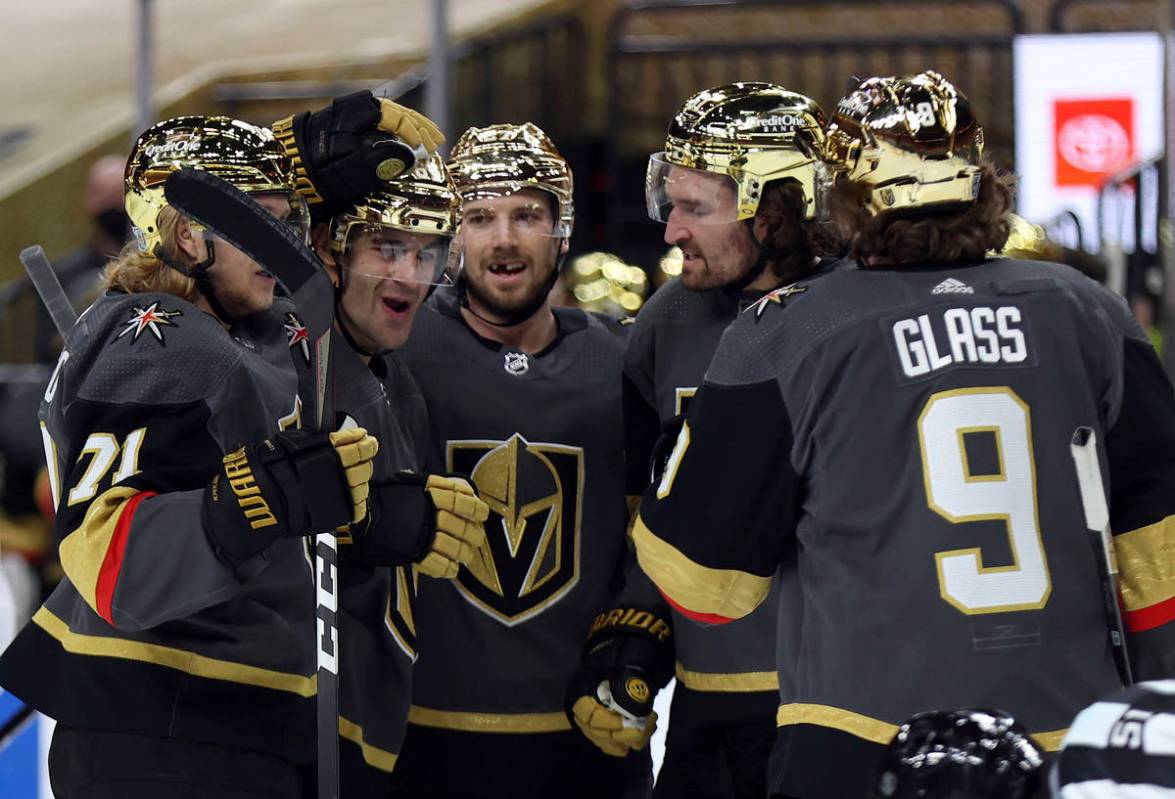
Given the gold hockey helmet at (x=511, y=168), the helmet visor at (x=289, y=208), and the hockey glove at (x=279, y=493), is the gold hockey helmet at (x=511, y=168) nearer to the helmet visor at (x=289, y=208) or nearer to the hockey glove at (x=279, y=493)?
the helmet visor at (x=289, y=208)

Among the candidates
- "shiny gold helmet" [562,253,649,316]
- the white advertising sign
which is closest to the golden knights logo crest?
"shiny gold helmet" [562,253,649,316]

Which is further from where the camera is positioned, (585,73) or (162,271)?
(585,73)

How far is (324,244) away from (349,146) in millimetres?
191

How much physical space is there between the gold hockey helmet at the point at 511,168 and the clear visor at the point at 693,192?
0.81 feet

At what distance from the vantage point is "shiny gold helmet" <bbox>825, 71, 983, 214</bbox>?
85.8 inches

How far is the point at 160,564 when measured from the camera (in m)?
2.13

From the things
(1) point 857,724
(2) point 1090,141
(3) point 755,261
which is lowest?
(2) point 1090,141

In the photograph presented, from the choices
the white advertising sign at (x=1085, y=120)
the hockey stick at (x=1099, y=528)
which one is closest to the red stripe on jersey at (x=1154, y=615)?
the hockey stick at (x=1099, y=528)

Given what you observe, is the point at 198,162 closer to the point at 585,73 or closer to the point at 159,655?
the point at 159,655

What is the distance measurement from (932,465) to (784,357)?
212mm

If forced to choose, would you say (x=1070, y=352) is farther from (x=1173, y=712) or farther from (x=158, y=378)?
(x=158, y=378)

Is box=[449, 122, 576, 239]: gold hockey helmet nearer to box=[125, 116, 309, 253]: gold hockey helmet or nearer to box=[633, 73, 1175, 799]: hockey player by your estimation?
box=[125, 116, 309, 253]: gold hockey helmet

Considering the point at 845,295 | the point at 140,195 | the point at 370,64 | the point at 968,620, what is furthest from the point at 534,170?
the point at 370,64

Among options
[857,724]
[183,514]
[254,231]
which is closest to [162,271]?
[254,231]
